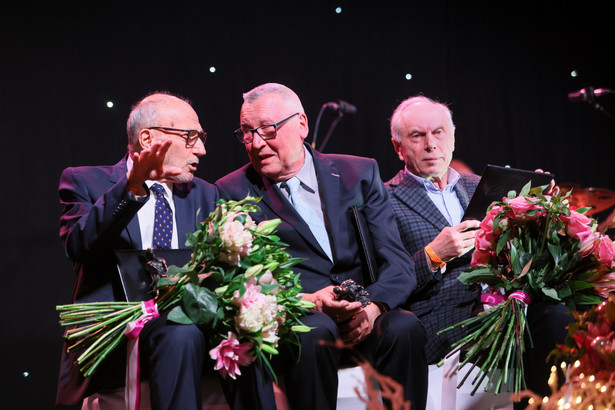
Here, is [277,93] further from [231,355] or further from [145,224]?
[231,355]

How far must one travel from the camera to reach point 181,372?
6.59ft

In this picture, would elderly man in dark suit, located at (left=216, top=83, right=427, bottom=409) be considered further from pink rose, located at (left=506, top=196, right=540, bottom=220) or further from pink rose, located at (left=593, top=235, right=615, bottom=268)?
pink rose, located at (left=593, top=235, right=615, bottom=268)

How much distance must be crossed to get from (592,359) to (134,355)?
4.54 feet

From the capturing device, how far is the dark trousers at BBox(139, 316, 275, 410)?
2002 millimetres

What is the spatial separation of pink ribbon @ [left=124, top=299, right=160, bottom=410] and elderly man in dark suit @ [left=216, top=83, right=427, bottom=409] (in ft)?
1.59

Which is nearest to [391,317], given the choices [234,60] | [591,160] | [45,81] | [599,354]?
[599,354]

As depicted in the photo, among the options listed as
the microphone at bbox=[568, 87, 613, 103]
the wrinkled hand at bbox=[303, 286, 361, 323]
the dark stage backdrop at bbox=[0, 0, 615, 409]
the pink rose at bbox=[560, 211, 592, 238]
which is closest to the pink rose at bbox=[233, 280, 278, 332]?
the wrinkled hand at bbox=[303, 286, 361, 323]

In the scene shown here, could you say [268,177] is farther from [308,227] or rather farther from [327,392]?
[327,392]

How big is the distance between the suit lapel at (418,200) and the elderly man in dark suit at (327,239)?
0.82ft

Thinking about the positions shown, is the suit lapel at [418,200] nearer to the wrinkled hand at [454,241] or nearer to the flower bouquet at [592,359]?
the wrinkled hand at [454,241]

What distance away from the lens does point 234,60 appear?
3758mm

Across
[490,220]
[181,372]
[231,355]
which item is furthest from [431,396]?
[181,372]

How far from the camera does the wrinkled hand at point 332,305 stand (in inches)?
92.1

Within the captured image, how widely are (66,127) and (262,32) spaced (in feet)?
3.94
